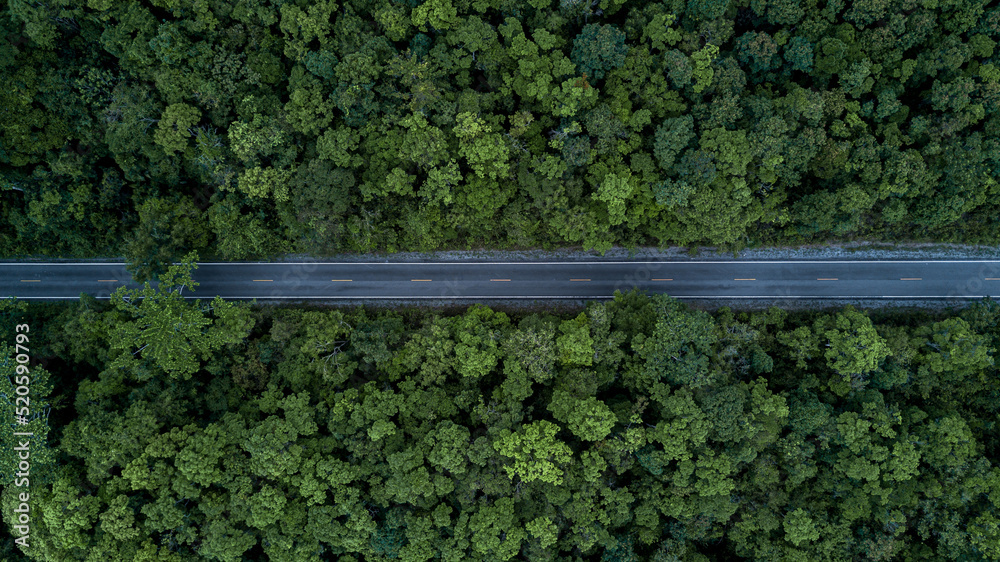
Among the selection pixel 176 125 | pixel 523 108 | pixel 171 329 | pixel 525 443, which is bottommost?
pixel 525 443

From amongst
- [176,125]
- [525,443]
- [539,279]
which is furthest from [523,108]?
[176,125]

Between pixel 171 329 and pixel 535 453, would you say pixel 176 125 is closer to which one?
pixel 171 329

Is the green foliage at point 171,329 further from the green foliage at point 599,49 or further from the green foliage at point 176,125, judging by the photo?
the green foliage at point 599,49

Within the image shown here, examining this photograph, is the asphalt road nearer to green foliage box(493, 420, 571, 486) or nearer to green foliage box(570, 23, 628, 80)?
green foliage box(493, 420, 571, 486)

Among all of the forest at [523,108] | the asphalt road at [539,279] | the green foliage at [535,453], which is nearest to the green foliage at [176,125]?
the forest at [523,108]

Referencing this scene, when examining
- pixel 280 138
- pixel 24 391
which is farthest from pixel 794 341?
pixel 24 391

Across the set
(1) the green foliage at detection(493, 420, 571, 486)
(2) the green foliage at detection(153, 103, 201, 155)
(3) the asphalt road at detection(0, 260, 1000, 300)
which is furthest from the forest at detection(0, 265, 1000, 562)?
(2) the green foliage at detection(153, 103, 201, 155)
